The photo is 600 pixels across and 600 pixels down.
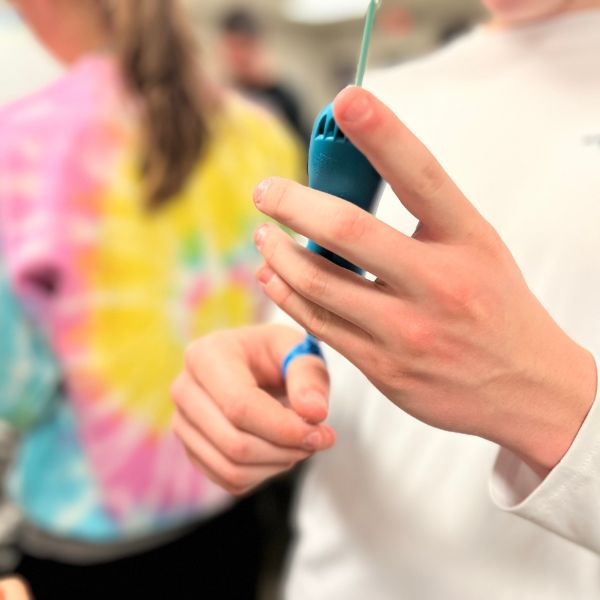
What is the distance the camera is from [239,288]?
87 centimetres

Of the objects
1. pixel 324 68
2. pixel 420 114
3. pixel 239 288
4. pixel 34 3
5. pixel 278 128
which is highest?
pixel 34 3

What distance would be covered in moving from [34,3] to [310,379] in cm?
57

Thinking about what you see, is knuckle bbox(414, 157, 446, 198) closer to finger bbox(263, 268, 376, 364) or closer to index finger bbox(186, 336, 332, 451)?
finger bbox(263, 268, 376, 364)

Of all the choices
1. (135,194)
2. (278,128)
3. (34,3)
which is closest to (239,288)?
(135,194)

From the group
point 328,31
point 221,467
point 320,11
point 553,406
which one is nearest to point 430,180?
point 553,406

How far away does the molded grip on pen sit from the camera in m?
0.29

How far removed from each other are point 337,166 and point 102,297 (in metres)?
0.54

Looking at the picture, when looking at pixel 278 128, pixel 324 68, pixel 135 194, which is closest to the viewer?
pixel 135 194

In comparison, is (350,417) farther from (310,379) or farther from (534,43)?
(534,43)

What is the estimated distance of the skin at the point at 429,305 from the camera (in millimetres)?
265

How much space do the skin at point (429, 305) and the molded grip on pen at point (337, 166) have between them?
2cm

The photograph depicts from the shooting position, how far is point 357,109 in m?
0.25

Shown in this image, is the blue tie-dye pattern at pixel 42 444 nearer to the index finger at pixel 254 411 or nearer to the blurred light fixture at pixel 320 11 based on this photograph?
the index finger at pixel 254 411

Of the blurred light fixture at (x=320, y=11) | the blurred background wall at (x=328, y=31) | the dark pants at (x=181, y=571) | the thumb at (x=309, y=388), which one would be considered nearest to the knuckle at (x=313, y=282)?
the thumb at (x=309, y=388)
